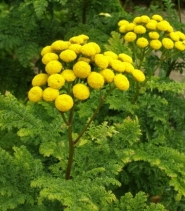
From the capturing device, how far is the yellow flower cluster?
2.20 metres

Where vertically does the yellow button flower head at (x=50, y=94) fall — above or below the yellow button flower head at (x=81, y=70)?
below

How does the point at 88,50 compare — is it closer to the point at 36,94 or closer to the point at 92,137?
the point at 36,94

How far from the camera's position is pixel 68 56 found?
162 cm

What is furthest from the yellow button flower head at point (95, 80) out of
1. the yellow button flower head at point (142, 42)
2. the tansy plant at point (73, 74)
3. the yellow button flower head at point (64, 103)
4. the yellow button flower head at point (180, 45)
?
the yellow button flower head at point (180, 45)

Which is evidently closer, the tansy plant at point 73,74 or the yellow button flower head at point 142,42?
the tansy plant at point 73,74

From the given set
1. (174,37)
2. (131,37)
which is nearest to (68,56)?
(131,37)

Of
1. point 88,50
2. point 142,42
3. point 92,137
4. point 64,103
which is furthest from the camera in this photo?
point 142,42

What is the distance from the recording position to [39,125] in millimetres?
1956

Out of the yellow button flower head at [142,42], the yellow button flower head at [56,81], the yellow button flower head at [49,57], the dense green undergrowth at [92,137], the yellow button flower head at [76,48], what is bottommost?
the dense green undergrowth at [92,137]

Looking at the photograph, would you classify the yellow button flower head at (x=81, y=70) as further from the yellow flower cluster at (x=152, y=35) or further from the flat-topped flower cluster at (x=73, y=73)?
the yellow flower cluster at (x=152, y=35)

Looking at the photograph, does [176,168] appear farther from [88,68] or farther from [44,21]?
[44,21]

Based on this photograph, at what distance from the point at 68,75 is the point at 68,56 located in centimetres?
8

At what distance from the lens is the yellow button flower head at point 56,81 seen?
1.56 m

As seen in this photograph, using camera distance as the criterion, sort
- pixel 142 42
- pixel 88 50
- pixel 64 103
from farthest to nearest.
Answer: pixel 142 42
pixel 88 50
pixel 64 103
